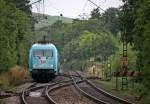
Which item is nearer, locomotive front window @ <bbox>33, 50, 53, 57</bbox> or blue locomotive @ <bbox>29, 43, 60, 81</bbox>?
blue locomotive @ <bbox>29, 43, 60, 81</bbox>

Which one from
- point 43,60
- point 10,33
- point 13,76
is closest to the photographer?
point 43,60

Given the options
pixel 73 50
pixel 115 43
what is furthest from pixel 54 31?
pixel 115 43

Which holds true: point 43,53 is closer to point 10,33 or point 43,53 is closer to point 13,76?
point 13,76

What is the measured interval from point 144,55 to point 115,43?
79440mm

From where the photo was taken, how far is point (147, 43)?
24062 mm

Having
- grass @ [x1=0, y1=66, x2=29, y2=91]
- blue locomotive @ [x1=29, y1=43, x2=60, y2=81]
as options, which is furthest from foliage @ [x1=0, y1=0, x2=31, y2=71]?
blue locomotive @ [x1=29, y1=43, x2=60, y2=81]

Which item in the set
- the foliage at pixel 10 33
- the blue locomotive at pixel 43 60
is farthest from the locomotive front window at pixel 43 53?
the foliage at pixel 10 33

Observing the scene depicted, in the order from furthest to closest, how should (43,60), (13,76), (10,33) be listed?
(10,33) → (13,76) → (43,60)

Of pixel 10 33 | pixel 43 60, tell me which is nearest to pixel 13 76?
pixel 43 60

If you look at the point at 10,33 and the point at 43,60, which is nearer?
the point at 43,60

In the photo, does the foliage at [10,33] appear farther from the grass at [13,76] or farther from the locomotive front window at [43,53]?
the locomotive front window at [43,53]

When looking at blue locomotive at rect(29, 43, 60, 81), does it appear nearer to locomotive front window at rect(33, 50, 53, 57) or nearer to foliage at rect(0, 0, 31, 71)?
locomotive front window at rect(33, 50, 53, 57)

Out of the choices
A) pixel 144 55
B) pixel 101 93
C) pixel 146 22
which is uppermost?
pixel 146 22

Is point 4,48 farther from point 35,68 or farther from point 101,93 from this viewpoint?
point 101,93
